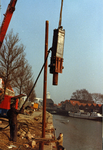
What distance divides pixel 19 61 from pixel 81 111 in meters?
43.9

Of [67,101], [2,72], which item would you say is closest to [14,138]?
[2,72]

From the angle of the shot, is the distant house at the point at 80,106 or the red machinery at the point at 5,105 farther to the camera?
the distant house at the point at 80,106

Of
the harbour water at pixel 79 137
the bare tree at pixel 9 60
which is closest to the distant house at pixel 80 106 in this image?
the harbour water at pixel 79 137

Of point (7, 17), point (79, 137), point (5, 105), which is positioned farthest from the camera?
point (79, 137)

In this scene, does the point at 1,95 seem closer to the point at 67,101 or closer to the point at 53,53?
the point at 53,53

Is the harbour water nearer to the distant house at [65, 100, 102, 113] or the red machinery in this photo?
the red machinery

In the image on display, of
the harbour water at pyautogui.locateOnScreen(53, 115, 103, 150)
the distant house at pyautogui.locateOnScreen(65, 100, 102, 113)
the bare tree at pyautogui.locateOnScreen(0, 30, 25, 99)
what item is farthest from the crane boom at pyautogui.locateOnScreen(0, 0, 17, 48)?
the distant house at pyautogui.locateOnScreen(65, 100, 102, 113)

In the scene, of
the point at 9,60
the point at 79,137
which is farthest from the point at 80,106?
the point at 9,60

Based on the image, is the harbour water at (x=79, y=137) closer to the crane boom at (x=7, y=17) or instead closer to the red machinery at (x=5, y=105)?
the red machinery at (x=5, y=105)

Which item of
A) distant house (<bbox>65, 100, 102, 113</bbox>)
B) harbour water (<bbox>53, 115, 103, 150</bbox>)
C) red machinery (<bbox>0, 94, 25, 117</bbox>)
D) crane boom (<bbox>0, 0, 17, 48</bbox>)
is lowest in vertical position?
harbour water (<bbox>53, 115, 103, 150</bbox>)

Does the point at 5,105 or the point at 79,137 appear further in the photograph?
the point at 79,137

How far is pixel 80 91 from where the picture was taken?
63719 mm

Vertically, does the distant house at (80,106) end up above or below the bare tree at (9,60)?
below

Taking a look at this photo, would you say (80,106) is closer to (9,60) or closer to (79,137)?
(79,137)
